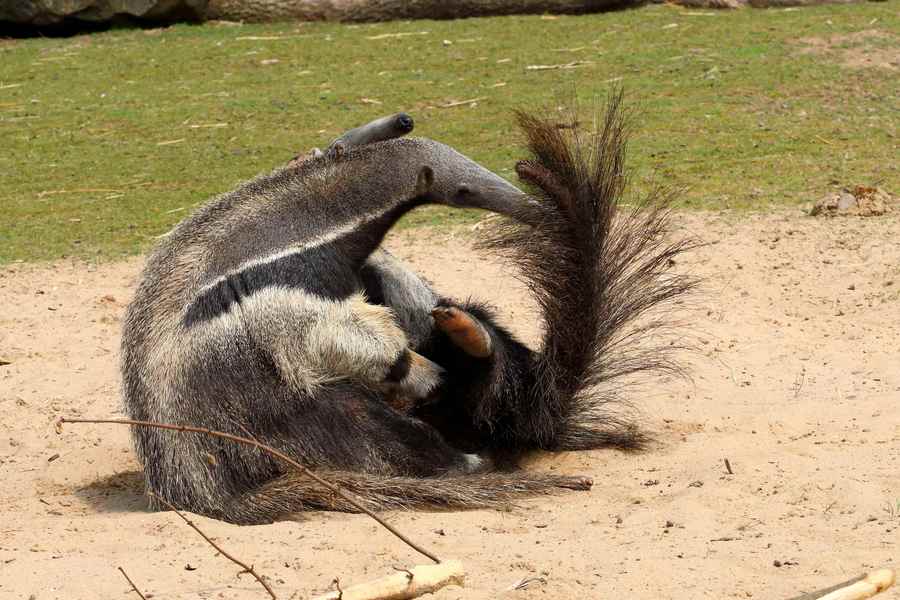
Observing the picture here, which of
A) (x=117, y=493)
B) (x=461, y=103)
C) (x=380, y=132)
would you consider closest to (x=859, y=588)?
(x=380, y=132)

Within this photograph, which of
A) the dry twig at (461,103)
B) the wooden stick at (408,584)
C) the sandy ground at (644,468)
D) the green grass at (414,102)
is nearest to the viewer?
the wooden stick at (408,584)

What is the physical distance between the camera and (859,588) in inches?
142

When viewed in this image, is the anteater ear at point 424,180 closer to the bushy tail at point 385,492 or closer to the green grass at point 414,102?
the bushy tail at point 385,492

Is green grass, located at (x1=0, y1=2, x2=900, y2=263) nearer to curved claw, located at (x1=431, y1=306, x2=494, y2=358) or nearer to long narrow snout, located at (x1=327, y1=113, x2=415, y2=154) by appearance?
long narrow snout, located at (x1=327, y1=113, x2=415, y2=154)

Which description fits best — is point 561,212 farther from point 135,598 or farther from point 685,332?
point 135,598

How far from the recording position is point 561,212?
18.3ft

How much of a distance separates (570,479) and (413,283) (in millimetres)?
1204

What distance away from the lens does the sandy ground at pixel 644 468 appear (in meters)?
4.11

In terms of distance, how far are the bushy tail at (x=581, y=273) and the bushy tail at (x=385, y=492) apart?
0.65m

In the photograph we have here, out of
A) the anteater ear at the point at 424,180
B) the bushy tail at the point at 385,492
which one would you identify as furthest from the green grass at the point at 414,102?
the bushy tail at the point at 385,492

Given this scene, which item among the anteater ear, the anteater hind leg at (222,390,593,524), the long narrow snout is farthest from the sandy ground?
the long narrow snout

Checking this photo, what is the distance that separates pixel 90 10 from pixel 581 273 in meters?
11.7

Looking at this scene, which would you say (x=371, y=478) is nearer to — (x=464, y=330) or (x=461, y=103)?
(x=464, y=330)

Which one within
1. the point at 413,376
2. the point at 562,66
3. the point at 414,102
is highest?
the point at 562,66
